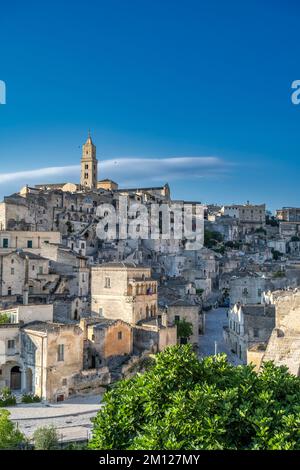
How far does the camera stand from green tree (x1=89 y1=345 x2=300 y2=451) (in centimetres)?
1548

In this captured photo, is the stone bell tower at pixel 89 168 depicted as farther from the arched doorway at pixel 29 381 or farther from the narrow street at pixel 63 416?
the narrow street at pixel 63 416

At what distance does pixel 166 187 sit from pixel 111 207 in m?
34.5

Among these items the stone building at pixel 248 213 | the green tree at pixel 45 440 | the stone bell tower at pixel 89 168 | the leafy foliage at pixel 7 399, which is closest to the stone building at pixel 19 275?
the leafy foliage at pixel 7 399

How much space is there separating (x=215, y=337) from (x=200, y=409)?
37.4 metres

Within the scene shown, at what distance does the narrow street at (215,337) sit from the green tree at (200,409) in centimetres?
2163

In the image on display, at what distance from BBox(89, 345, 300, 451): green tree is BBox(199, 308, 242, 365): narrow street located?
852 inches

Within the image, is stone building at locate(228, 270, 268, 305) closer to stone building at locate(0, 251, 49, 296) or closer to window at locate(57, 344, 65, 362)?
stone building at locate(0, 251, 49, 296)

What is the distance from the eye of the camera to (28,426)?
29406 millimetres

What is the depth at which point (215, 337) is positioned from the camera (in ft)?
174

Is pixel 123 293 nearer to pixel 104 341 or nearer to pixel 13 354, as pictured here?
pixel 104 341

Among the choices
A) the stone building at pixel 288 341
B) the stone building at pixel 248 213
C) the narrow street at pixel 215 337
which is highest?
the stone building at pixel 248 213

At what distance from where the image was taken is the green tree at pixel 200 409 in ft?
50.8

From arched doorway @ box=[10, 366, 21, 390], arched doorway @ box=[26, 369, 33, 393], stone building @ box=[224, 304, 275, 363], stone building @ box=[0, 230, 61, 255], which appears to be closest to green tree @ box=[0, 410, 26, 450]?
arched doorway @ box=[26, 369, 33, 393]

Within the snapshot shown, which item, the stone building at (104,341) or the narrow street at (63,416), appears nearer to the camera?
the narrow street at (63,416)
